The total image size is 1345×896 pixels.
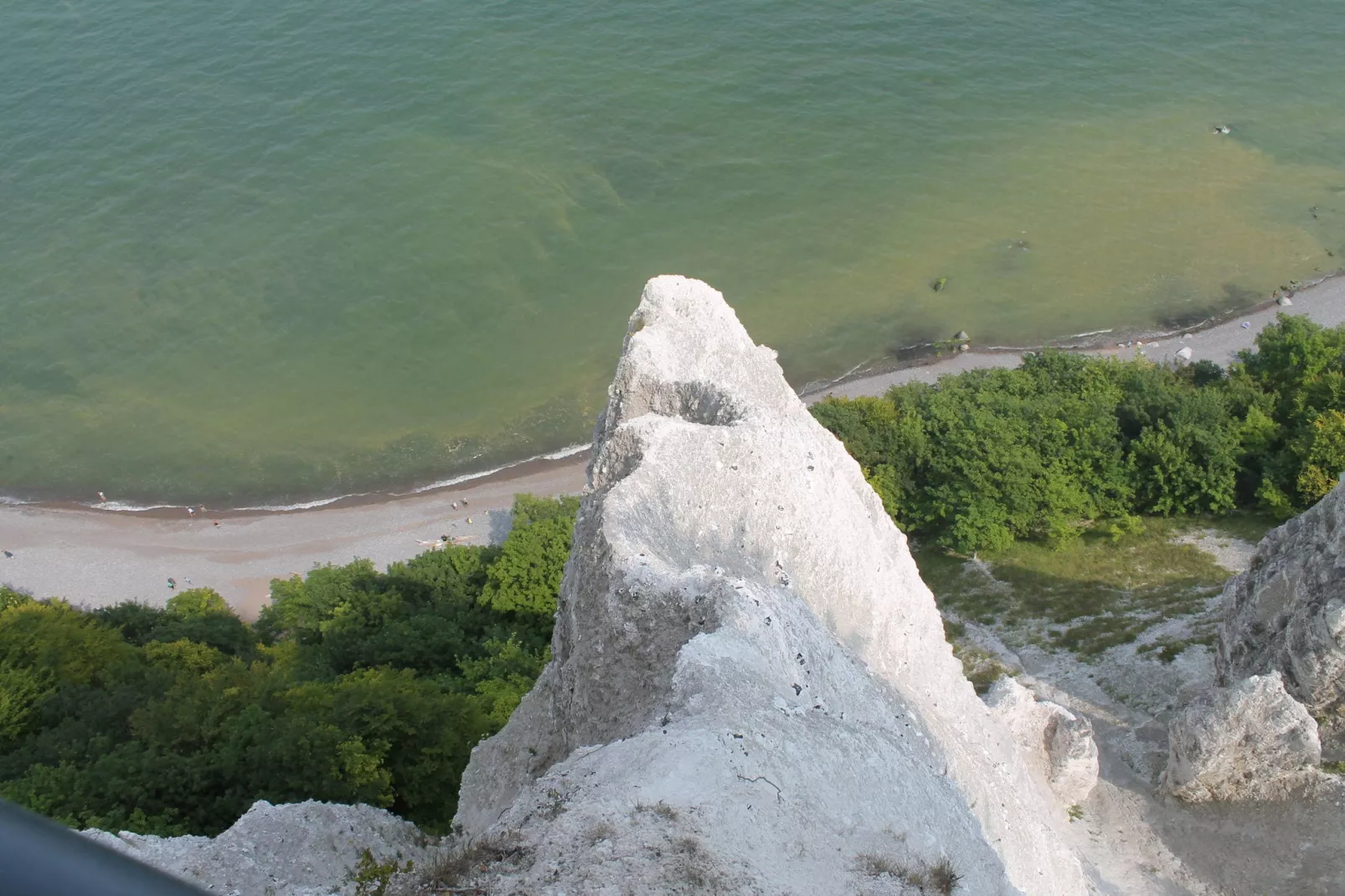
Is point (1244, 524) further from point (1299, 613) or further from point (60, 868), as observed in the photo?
point (60, 868)

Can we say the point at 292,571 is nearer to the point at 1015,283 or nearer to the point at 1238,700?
the point at 1238,700

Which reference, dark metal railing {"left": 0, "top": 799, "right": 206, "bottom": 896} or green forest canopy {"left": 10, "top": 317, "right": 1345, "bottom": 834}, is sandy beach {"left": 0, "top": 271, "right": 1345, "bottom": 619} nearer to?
green forest canopy {"left": 10, "top": 317, "right": 1345, "bottom": 834}

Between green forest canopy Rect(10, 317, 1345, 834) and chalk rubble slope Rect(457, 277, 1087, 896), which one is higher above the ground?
chalk rubble slope Rect(457, 277, 1087, 896)

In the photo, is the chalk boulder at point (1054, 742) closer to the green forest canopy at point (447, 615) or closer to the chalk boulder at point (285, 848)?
the green forest canopy at point (447, 615)

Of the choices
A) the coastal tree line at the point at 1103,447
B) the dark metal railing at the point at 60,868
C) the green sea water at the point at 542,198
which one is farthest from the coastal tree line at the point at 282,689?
the dark metal railing at the point at 60,868

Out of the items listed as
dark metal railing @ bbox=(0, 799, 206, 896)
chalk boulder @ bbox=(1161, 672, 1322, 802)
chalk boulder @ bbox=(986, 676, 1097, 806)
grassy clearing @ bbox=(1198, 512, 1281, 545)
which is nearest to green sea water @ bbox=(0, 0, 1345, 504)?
grassy clearing @ bbox=(1198, 512, 1281, 545)

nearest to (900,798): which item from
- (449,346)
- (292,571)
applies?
(292,571)
